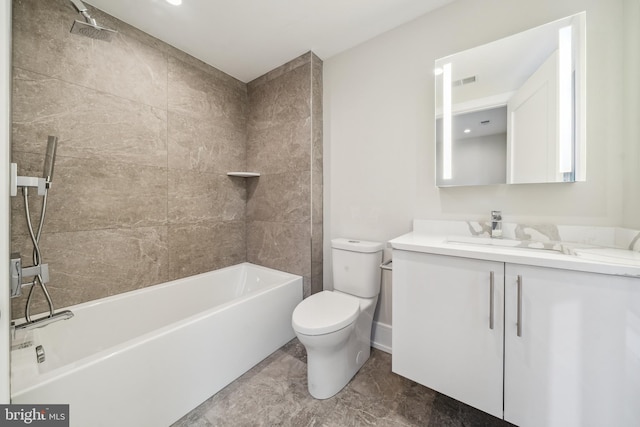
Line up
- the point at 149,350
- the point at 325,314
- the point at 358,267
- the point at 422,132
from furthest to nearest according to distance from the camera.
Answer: the point at 358,267 < the point at 422,132 < the point at 325,314 < the point at 149,350

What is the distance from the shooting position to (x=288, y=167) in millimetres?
2180

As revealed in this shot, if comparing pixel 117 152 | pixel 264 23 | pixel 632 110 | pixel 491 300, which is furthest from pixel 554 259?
pixel 117 152

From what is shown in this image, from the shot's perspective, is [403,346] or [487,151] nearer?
[403,346]

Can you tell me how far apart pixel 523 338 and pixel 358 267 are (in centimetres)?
99

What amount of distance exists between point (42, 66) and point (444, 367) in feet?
8.84

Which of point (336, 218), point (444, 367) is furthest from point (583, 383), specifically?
point (336, 218)

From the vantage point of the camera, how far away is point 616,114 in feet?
3.60

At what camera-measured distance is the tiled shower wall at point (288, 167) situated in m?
2.05

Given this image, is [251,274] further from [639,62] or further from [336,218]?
[639,62]

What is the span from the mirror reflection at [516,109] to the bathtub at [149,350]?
1608 millimetres

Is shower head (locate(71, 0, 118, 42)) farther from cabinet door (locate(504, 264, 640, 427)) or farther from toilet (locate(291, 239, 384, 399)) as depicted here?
cabinet door (locate(504, 264, 640, 427))

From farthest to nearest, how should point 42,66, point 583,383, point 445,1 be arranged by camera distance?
1. point 445,1
2. point 42,66
3. point 583,383

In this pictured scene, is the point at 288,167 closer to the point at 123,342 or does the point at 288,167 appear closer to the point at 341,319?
the point at 341,319

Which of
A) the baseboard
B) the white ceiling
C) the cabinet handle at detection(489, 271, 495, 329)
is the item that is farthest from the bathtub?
the white ceiling
